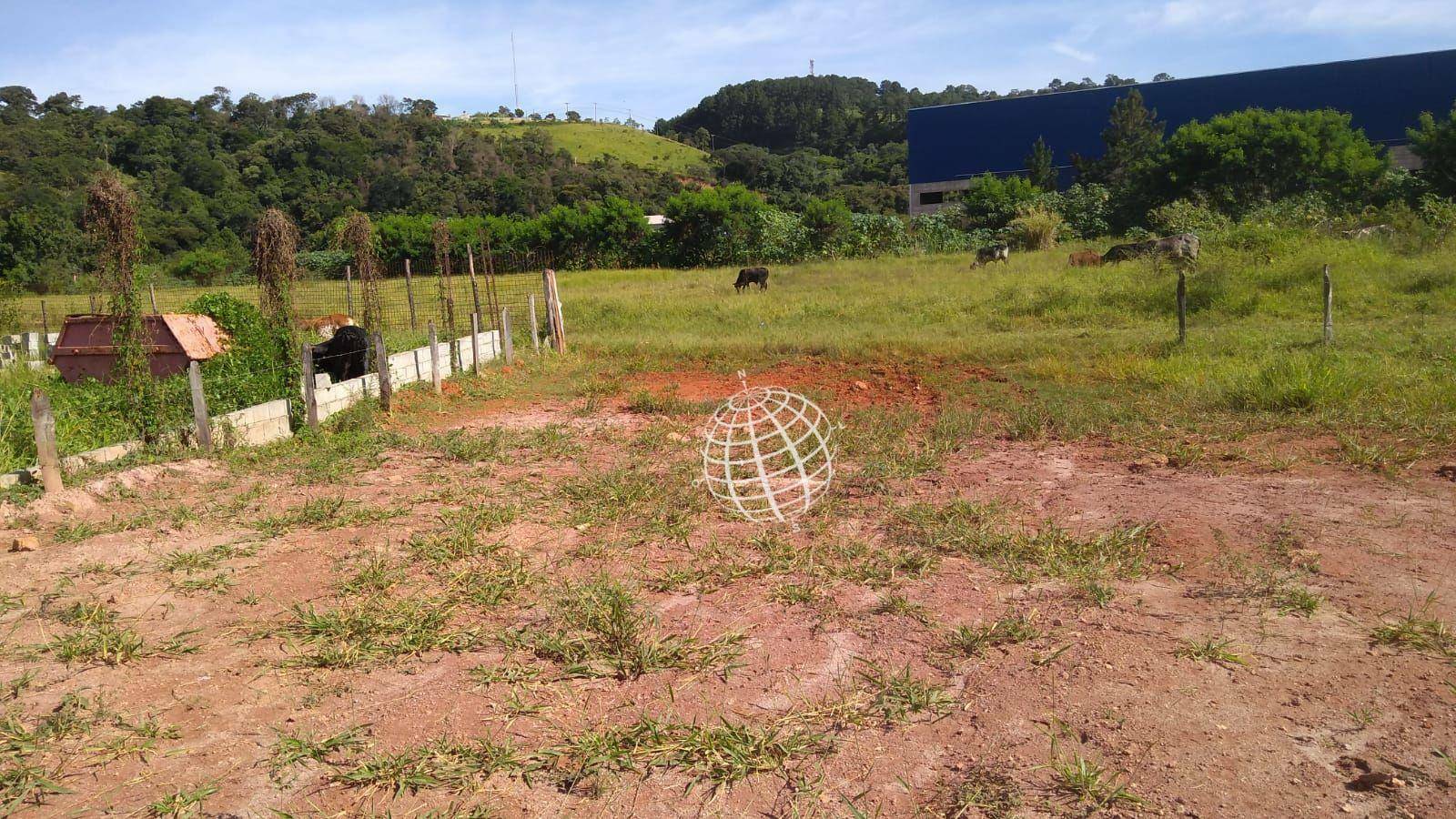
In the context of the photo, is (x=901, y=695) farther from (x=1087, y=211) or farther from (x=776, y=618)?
(x=1087, y=211)

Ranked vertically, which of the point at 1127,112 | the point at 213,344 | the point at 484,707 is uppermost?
the point at 1127,112

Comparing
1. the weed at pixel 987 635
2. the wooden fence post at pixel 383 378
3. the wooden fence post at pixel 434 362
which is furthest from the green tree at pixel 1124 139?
the weed at pixel 987 635

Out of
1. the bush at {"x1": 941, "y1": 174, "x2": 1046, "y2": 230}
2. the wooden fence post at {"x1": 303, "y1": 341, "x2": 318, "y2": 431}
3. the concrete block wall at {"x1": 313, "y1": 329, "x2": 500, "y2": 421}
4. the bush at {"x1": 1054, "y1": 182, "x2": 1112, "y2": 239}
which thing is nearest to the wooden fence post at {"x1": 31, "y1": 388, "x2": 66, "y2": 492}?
the wooden fence post at {"x1": 303, "y1": 341, "x2": 318, "y2": 431}

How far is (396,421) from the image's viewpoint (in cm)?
959

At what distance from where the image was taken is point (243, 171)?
41469 millimetres

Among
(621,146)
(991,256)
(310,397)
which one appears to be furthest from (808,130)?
(310,397)

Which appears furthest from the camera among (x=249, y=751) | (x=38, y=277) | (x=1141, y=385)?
(x=38, y=277)

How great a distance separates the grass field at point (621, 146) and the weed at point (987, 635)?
6125 centimetres

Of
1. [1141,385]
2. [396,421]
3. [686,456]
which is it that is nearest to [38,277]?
[396,421]

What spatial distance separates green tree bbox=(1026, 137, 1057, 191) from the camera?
38594mm

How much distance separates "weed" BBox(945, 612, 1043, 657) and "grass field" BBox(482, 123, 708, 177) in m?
61.3

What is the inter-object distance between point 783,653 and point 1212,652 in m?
1.77

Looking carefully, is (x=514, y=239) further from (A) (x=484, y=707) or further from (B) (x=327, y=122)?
(A) (x=484, y=707)

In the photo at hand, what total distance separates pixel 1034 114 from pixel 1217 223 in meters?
25.5
